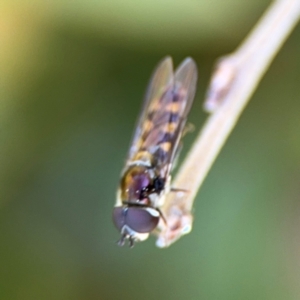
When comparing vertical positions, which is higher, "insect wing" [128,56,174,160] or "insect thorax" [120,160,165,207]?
"insect wing" [128,56,174,160]

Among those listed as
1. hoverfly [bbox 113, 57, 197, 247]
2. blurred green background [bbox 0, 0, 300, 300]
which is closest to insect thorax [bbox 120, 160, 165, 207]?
hoverfly [bbox 113, 57, 197, 247]

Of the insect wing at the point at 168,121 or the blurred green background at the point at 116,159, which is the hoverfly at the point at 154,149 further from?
the blurred green background at the point at 116,159

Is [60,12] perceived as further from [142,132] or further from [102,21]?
[142,132]

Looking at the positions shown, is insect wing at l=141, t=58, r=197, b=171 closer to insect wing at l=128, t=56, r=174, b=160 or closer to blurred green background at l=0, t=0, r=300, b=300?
insect wing at l=128, t=56, r=174, b=160

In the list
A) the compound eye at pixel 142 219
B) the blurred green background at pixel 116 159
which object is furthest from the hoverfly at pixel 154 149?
the blurred green background at pixel 116 159

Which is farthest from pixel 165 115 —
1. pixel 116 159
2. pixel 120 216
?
pixel 116 159

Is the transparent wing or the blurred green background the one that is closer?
the transparent wing

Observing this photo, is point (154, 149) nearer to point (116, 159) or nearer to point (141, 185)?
point (141, 185)
